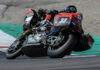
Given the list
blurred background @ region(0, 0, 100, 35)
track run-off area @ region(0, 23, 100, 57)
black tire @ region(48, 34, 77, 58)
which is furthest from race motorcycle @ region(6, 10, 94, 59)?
blurred background @ region(0, 0, 100, 35)

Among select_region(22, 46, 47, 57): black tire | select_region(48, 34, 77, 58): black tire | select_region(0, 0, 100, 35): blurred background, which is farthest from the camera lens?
select_region(0, 0, 100, 35): blurred background

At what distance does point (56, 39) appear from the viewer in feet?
23.0

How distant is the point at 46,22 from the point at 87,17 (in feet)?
29.5

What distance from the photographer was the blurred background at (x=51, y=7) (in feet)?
52.2

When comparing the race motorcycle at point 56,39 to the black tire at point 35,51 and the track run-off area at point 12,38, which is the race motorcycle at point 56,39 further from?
the track run-off area at point 12,38

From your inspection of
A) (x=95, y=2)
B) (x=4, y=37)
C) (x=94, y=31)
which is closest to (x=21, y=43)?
(x=4, y=37)

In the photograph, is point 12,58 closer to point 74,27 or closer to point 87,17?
point 74,27

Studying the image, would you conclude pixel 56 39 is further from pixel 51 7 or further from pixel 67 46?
pixel 51 7

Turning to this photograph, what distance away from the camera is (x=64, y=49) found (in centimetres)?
681

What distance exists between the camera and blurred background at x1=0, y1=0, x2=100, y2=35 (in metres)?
15.9

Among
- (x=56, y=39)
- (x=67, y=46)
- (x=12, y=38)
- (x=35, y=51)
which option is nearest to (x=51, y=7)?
(x=12, y=38)

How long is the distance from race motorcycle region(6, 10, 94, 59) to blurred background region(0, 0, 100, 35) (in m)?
7.14

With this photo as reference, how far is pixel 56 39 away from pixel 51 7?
11840 millimetres

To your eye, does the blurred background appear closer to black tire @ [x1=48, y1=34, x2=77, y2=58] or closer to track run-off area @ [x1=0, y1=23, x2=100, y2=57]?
track run-off area @ [x1=0, y1=23, x2=100, y2=57]
